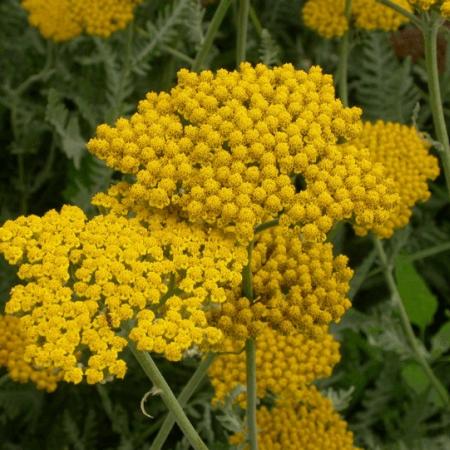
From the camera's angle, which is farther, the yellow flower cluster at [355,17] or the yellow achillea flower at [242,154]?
the yellow flower cluster at [355,17]

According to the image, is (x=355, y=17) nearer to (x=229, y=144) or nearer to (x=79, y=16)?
(x=79, y=16)

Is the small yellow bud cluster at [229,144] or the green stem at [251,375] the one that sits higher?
the small yellow bud cluster at [229,144]

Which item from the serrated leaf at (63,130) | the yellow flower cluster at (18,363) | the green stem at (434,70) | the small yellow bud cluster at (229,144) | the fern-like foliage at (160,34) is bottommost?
the yellow flower cluster at (18,363)

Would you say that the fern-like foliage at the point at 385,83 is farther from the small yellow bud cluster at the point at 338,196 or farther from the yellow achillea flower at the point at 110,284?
the yellow achillea flower at the point at 110,284

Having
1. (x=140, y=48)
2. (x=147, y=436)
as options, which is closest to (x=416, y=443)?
(x=147, y=436)

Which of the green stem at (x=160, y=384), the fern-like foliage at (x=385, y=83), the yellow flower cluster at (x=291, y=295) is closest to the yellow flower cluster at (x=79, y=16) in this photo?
the fern-like foliage at (x=385, y=83)

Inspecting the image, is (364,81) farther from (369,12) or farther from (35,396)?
→ (35,396)
